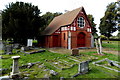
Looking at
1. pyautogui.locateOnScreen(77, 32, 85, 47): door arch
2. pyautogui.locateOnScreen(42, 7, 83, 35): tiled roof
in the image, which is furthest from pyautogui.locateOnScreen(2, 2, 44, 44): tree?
pyautogui.locateOnScreen(77, 32, 85, 47): door arch

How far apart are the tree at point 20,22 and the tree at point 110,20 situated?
30026 millimetres

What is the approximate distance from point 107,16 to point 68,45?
1122 inches

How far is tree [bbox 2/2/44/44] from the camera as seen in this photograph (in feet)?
55.7

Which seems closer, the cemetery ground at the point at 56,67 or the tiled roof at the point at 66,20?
the cemetery ground at the point at 56,67

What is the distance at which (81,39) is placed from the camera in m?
19.0

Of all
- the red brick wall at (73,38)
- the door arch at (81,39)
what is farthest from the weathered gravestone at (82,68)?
the door arch at (81,39)

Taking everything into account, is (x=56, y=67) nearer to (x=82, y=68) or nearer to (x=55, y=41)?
(x=82, y=68)

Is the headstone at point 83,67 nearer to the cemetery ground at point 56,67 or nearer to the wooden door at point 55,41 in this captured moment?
the cemetery ground at point 56,67

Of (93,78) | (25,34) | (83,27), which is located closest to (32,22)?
(25,34)

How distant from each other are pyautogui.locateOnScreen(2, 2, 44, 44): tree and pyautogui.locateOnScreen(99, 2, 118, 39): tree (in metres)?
30.0

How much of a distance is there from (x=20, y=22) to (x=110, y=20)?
116 feet

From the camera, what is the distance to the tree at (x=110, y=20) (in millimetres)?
35969

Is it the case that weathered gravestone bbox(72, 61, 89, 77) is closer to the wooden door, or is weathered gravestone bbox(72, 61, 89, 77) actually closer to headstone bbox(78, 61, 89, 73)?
headstone bbox(78, 61, 89, 73)

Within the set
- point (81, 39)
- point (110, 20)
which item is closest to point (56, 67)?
point (81, 39)
